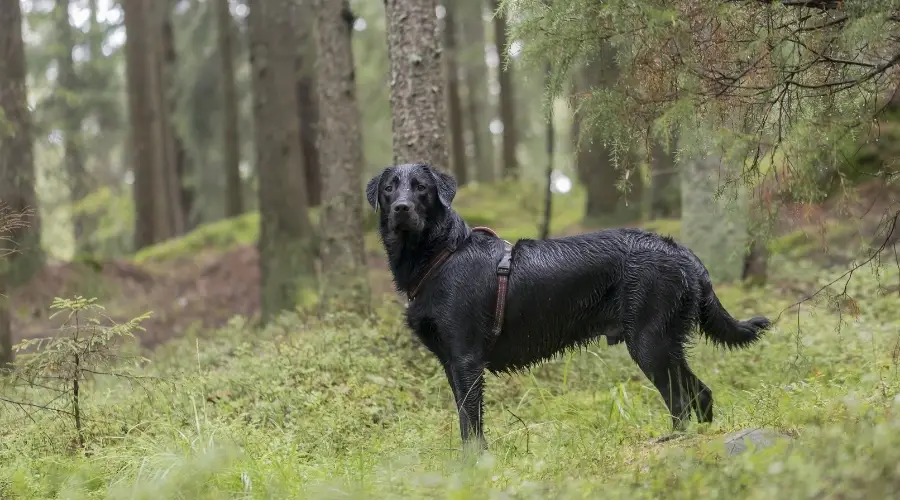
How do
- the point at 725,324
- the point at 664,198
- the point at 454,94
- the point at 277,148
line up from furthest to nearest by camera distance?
the point at 454,94, the point at 664,198, the point at 277,148, the point at 725,324

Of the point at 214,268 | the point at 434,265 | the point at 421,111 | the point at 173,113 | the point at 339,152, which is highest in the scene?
the point at 173,113

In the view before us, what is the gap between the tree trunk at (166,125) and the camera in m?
21.4

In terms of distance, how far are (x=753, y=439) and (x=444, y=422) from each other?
8.20 ft

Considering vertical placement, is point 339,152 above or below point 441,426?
above

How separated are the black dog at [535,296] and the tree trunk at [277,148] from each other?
7303mm

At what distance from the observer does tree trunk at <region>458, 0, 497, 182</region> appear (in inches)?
892

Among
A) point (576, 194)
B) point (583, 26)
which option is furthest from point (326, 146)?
point (576, 194)

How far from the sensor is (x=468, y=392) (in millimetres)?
5426

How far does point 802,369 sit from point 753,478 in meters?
3.53

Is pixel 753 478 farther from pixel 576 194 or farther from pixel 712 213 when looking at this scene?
pixel 576 194

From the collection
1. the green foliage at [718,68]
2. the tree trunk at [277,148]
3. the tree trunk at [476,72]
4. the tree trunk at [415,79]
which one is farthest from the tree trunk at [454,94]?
the green foliage at [718,68]

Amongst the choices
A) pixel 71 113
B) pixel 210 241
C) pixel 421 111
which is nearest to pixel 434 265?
pixel 421 111

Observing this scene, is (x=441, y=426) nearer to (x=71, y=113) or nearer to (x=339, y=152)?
(x=339, y=152)

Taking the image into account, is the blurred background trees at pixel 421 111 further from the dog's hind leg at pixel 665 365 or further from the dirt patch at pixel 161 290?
the dog's hind leg at pixel 665 365
